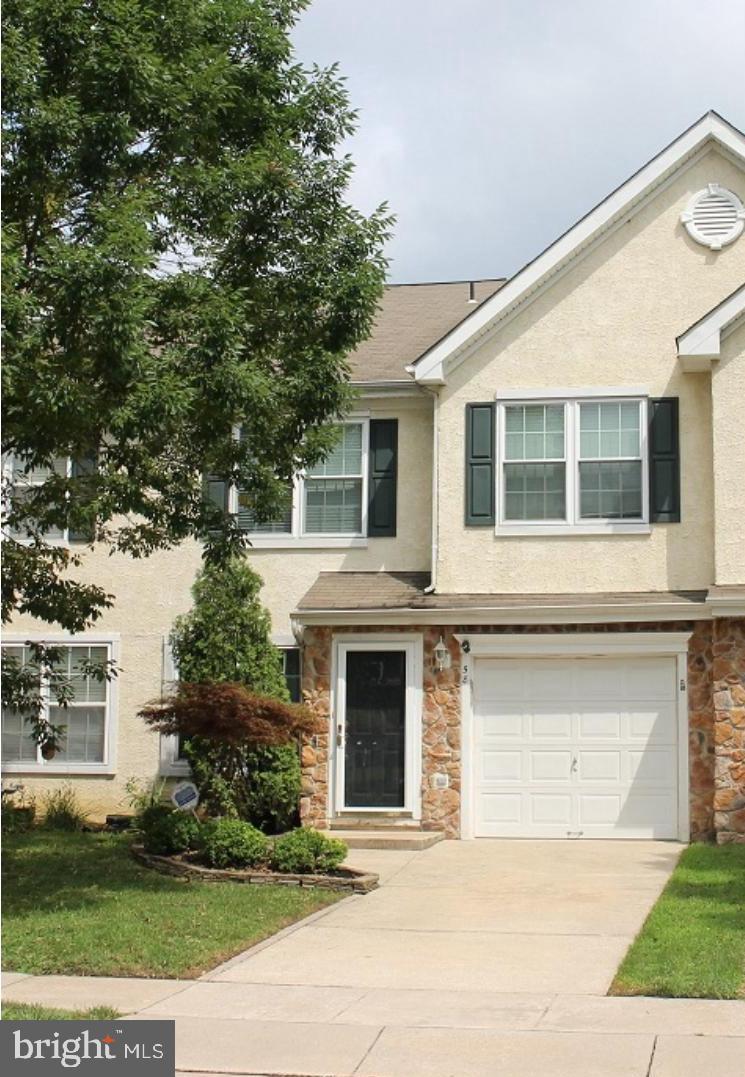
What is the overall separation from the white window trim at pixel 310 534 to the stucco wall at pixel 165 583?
99mm

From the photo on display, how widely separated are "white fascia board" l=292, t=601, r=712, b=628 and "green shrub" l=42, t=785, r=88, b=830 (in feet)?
13.8

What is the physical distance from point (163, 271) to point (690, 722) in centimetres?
896

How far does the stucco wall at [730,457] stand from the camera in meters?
17.1

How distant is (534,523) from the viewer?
714 inches

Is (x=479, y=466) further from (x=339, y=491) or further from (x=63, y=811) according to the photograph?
(x=63, y=811)

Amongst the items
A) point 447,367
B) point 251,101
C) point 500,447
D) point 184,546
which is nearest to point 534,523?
point 500,447

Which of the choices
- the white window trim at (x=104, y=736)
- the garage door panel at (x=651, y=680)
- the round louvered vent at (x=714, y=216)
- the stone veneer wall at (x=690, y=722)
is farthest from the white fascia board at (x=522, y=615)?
the round louvered vent at (x=714, y=216)

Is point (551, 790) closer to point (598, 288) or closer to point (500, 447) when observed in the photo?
point (500, 447)

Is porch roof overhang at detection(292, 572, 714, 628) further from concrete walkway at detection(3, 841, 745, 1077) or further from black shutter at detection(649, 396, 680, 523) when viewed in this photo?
concrete walkway at detection(3, 841, 745, 1077)

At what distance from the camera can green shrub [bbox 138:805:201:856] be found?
1496 cm

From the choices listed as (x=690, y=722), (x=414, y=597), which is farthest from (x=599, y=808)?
(x=414, y=597)

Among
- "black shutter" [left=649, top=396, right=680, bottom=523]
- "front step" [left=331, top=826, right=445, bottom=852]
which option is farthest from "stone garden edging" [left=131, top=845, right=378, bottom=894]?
"black shutter" [left=649, top=396, right=680, bottom=523]

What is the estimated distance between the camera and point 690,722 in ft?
57.0

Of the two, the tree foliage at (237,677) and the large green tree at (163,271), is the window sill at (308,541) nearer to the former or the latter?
the tree foliage at (237,677)
